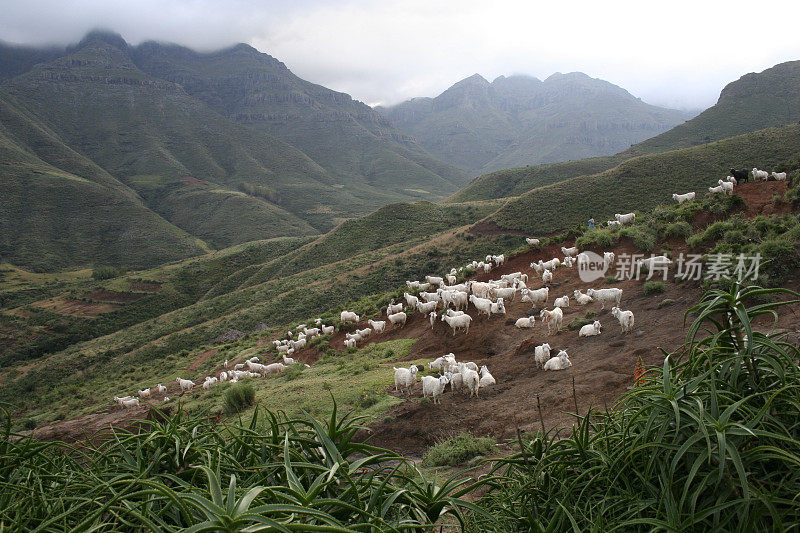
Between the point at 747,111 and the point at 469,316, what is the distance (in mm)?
102143

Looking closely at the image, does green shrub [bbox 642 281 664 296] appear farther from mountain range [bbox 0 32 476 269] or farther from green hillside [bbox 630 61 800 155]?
mountain range [bbox 0 32 476 269]

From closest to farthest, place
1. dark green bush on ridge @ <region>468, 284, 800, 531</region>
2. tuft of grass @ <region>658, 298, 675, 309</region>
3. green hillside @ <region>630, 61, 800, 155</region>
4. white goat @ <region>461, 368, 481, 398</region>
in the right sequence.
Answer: dark green bush on ridge @ <region>468, 284, 800, 531</region> < white goat @ <region>461, 368, 481, 398</region> < tuft of grass @ <region>658, 298, 675, 309</region> < green hillside @ <region>630, 61, 800, 155</region>

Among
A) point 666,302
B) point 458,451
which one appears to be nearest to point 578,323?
point 666,302

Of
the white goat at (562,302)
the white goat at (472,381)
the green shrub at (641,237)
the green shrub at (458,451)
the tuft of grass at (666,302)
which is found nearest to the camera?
the green shrub at (458,451)

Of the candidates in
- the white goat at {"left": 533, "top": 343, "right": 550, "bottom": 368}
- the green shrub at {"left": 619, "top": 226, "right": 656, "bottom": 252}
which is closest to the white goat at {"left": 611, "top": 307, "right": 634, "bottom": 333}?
the white goat at {"left": 533, "top": 343, "right": 550, "bottom": 368}

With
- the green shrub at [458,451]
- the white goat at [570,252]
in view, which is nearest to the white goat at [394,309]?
the white goat at [570,252]

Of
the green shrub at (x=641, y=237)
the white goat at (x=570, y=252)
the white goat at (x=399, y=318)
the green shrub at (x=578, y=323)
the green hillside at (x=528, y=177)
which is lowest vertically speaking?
the white goat at (x=399, y=318)

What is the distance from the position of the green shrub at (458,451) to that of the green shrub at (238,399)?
786 centimetres

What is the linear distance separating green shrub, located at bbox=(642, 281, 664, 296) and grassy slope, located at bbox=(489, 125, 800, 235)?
27.2 metres

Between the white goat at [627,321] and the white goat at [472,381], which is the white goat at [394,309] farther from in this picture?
the white goat at [627,321]

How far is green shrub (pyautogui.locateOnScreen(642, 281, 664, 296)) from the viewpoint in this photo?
12.7 meters

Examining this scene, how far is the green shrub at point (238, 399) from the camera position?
41.5ft

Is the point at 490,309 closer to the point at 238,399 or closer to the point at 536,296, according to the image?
the point at 536,296

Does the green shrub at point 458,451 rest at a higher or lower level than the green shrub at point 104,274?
Result: higher
